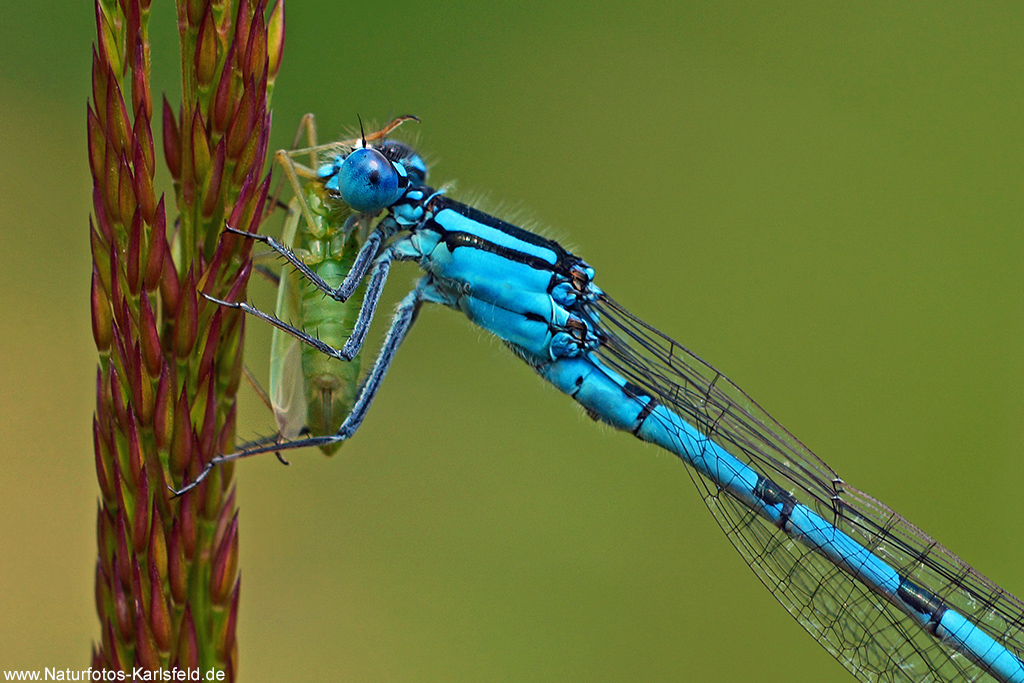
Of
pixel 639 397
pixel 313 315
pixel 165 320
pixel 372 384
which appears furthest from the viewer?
pixel 639 397

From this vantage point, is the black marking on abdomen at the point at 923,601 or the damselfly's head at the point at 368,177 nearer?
the damselfly's head at the point at 368,177

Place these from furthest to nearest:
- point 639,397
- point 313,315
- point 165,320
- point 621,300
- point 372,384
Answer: point 621,300 < point 639,397 < point 372,384 < point 313,315 < point 165,320

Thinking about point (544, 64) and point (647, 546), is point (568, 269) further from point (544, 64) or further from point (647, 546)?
point (544, 64)

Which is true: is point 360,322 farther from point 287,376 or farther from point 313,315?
point 287,376

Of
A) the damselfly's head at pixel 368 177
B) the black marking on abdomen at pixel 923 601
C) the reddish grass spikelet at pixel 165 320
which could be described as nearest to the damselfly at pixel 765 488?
the black marking on abdomen at pixel 923 601

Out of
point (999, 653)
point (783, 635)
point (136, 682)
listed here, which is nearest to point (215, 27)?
point (136, 682)

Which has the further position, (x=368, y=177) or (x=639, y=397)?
(x=639, y=397)

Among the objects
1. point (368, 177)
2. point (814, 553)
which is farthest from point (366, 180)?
point (814, 553)

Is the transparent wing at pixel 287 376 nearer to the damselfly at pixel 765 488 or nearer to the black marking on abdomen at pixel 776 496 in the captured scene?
the damselfly at pixel 765 488
